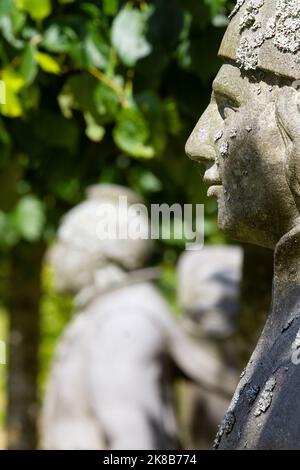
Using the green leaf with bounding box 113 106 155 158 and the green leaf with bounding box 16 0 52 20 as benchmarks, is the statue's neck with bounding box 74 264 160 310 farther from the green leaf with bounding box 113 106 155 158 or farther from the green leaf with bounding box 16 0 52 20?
the green leaf with bounding box 16 0 52 20

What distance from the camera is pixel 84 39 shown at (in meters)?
4.13

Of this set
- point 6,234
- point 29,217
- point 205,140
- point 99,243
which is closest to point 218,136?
point 205,140

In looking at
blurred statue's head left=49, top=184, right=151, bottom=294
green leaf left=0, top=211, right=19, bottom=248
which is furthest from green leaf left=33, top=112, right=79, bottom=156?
green leaf left=0, top=211, right=19, bottom=248

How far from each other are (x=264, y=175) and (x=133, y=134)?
1.97 m

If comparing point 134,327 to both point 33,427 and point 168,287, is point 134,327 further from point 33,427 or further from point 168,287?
point 168,287

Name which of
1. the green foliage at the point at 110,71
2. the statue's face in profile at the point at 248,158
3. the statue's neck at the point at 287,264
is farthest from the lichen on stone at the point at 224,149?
the green foliage at the point at 110,71

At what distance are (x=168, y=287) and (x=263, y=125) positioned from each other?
33.0ft

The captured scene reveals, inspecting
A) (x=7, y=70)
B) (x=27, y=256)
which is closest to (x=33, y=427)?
(x=27, y=256)

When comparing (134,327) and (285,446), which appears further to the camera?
(134,327)

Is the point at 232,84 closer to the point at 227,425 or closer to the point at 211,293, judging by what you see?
the point at 227,425

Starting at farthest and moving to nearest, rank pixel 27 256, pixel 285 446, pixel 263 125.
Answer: pixel 27 256, pixel 263 125, pixel 285 446

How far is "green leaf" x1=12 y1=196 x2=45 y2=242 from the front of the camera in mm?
7820

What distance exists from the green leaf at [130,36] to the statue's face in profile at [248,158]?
4.94 ft

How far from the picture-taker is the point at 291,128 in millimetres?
2311
